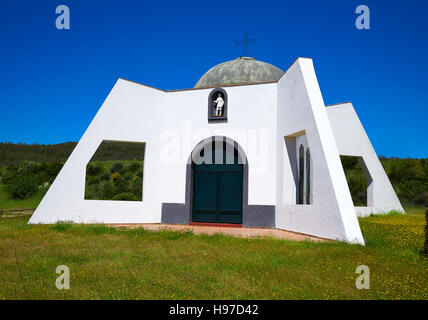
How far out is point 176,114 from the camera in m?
13.7

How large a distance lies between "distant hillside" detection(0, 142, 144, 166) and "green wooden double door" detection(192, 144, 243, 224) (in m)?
34.2

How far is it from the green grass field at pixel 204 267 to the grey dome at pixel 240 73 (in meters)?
8.88

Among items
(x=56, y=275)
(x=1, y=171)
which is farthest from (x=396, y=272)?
(x=1, y=171)

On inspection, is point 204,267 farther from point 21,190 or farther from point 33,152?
point 33,152

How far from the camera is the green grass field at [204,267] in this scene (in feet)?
15.9

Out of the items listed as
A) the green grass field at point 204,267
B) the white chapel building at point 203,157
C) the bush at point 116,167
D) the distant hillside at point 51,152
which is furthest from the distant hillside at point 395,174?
the green grass field at point 204,267

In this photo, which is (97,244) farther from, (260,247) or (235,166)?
(235,166)

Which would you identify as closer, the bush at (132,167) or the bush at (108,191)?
the bush at (108,191)

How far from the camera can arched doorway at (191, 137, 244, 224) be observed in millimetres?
13086

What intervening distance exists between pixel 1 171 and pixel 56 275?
34.5 meters

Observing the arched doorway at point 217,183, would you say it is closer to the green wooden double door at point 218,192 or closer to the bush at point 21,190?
the green wooden double door at point 218,192

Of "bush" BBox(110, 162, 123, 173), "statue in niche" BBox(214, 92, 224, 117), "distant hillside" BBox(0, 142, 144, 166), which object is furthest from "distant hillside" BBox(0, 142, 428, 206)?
"statue in niche" BBox(214, 92, 224, 117)

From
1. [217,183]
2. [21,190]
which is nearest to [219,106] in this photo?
[217,183]
